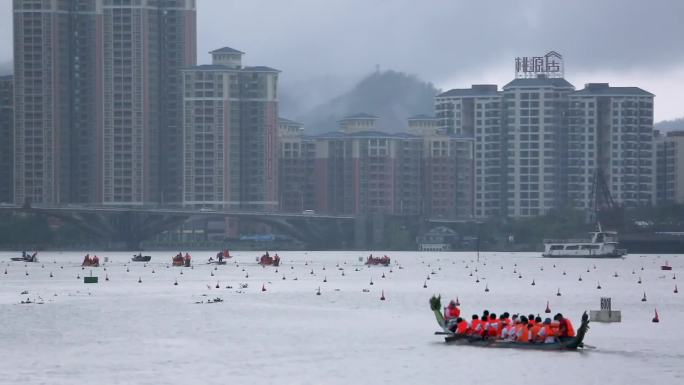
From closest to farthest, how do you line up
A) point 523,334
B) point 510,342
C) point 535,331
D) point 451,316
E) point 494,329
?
1. point 535,331
2. point 523,334
3. point 510,342
4. point 494,329
5. point 451,316

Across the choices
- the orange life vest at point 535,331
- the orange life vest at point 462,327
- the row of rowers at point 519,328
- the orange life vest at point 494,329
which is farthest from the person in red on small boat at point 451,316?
the orange life vest at point 535,331

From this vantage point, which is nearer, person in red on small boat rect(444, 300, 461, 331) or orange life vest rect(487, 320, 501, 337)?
orange life vest rect(487, 320, 501, 337)

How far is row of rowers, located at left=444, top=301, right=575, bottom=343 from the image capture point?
74062mm

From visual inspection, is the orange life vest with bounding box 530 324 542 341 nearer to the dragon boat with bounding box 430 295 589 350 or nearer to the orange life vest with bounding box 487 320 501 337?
the dragon boat with bounding box 430 295 589 350

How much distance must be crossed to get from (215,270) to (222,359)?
346 ft

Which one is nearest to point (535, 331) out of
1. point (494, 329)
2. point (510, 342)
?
point (510, 342)

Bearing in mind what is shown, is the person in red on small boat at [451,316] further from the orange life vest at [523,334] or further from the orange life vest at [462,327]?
the orange life vest at [523,334]

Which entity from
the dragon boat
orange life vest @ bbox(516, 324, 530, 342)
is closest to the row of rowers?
orange life vest @ bbox(516, 324, 530, 342)

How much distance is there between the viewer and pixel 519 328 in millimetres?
75062

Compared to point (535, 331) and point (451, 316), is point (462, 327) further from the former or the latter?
→ point (535, 331)

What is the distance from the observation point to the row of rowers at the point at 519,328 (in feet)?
243

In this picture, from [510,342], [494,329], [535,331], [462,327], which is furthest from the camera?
[462,327]

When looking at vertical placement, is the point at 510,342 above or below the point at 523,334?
below

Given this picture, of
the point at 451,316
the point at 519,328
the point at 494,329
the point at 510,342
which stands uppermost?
the point at 451,316
